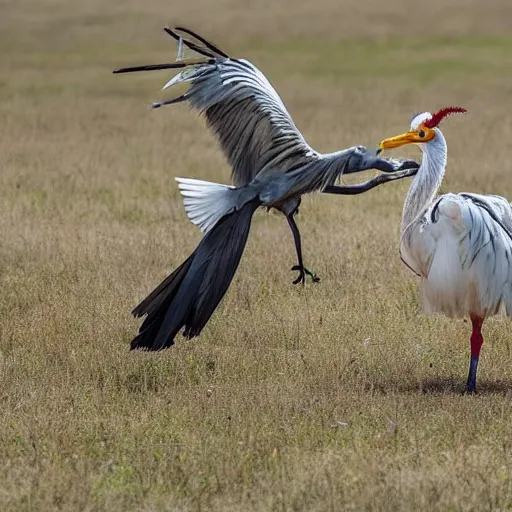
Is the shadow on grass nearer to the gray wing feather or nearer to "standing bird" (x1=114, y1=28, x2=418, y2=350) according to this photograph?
"standing bird" (x1=114, y1=28, x2=418, y2=350)

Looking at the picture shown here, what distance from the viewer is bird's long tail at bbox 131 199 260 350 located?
7.02m

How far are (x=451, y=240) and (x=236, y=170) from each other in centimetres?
132

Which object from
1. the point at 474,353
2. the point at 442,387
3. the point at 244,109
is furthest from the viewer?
the point at 442,387

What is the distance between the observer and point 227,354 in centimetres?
811

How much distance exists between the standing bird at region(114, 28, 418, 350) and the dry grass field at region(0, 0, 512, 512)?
25.6 inches

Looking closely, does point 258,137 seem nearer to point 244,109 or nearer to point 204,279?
point 244,109

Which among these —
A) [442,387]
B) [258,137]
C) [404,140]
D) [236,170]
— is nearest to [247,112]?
[258,137]

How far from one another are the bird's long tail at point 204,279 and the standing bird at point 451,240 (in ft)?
3.27

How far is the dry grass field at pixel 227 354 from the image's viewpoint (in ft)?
18.9

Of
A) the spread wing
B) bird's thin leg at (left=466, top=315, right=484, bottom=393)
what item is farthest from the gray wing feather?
bird's thin leg at (left=466, top=315, right=484, bottom=393)

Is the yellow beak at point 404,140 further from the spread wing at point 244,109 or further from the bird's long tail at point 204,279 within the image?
the bird's long tail at point 204,279

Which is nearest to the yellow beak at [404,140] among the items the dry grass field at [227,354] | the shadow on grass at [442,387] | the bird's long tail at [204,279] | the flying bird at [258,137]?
the flying bird at [258,137]

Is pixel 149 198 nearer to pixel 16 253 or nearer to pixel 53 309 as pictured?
pixel 16 253

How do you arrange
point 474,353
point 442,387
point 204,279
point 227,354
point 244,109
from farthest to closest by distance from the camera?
1. point 227,354
2. point 442,387
3. point 474,353
4. point 204,279
5. point 244,109
